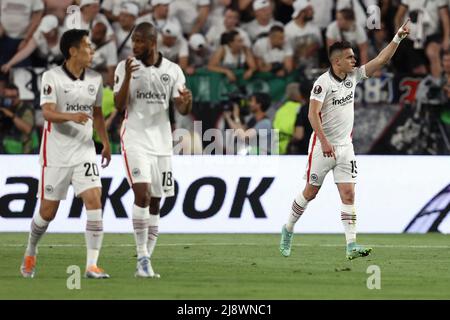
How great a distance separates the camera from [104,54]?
65.5ft

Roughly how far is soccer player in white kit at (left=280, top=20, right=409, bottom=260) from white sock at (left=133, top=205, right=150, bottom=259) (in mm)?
2808

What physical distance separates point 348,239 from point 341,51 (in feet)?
6.90

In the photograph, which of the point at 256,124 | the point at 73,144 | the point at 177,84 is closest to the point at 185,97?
the point at 177,84

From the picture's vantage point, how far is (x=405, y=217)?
58.9 ft

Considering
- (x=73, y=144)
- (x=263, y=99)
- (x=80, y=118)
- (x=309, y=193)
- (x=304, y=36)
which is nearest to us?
(x=80, y=118)

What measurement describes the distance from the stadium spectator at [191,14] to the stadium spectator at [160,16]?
0.59ft

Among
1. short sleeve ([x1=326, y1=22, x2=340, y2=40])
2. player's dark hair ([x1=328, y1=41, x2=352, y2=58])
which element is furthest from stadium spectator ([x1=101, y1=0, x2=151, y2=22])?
player's dark hair ([x1=328, y1=41, x2=352, y2=58])

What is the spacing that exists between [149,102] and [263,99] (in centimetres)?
828

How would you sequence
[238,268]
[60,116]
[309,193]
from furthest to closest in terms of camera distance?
[309,193]
[238,268]
[60,116]

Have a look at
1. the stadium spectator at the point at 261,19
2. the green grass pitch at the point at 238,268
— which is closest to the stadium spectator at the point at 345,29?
the stadium spectator at the point at 261,19

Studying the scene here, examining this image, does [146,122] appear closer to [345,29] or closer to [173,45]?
[173,45]

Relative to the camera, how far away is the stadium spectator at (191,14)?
20500 mm

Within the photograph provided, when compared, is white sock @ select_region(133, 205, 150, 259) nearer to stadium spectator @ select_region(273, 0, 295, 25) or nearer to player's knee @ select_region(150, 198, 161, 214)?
player's knee @ select_region(150, 198, 161, 214)
